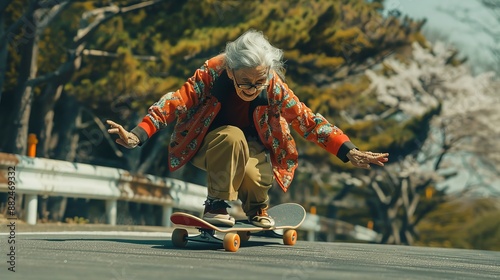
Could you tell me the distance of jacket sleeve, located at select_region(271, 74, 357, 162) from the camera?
7164mm

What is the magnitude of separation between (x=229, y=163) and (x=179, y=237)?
2.13ft

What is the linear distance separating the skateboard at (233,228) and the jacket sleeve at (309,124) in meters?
0.74

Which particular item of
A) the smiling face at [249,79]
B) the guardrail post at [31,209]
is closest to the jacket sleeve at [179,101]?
the smiling face at [249,79]

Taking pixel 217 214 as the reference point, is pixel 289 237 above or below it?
below

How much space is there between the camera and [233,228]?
687cm

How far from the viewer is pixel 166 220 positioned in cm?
1401

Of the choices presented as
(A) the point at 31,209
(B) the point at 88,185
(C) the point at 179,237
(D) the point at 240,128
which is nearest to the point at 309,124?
(D) the point at 240,128

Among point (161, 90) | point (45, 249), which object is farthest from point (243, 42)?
point (161, 90)

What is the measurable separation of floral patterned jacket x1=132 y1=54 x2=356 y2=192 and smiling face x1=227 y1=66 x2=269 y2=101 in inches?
8.0

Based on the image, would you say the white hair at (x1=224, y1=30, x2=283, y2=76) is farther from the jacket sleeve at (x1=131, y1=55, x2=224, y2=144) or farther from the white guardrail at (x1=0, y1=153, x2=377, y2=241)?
the white guardrail at (x1=0, y1=153, x2=377, y2=241)

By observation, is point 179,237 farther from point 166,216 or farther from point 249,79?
point 166,216

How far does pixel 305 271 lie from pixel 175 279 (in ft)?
3.21

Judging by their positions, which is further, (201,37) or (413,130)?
(413,130)

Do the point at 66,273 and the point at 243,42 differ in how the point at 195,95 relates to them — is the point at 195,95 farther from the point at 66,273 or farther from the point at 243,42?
the point at 66,273
